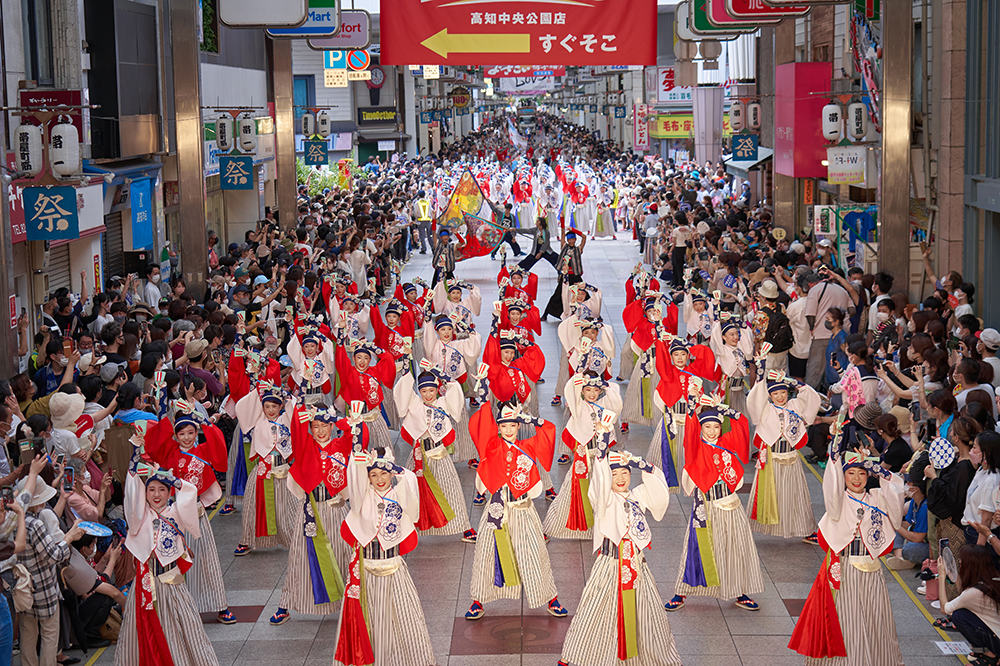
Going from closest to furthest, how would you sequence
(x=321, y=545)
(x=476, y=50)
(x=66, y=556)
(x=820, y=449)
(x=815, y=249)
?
(x=66, y=556), (x=321, y=545), (x=820, y=449), (x=476, y=50), (x=815, y=249)

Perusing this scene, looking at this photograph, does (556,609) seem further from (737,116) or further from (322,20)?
(737,116)

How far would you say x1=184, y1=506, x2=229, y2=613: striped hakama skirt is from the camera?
7891mm

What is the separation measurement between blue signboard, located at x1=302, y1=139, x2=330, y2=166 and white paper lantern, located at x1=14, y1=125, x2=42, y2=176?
17.0 metres

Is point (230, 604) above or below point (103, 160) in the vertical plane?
below

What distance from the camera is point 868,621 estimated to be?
677 centimetres

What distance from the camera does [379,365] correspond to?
436 inches

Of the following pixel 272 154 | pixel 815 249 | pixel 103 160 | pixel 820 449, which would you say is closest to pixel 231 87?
pixel 272 154

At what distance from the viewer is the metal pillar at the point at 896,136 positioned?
12.1 m

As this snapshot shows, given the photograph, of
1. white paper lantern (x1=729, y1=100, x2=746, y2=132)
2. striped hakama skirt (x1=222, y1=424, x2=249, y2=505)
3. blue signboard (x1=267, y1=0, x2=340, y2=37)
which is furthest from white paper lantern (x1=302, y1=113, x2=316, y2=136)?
striped hakama skirt (x1=222, y1=424, x2=249, y2=505)

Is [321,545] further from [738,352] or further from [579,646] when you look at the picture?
[738,352]

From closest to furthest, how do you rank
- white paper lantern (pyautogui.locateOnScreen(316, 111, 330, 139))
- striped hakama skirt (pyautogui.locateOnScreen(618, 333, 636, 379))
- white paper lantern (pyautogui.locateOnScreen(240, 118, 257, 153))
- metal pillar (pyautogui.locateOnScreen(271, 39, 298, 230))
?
1. striped hakama skirt (pyautogui.locateOnScreen(618, 333, 636, 379))
2. white paper lantern (pyautogui.locateOnScreen(240, 118, 257, 153))
3. metal pillar (pyautogui.locateOnScreen(271, 39, 298, 230))
4. white paper lantern (pyautogui.locateOnScreen(316, 111, 330, 139))

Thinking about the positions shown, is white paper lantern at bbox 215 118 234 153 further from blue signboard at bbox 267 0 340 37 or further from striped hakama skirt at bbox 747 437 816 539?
striped hakama skirt at bbox 747 437 816 539

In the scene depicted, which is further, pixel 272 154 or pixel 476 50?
pixel 272 154

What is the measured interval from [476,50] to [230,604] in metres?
8.63
